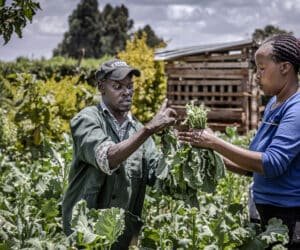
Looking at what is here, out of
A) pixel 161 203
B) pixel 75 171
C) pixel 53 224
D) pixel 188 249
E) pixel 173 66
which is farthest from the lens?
pixel 173 66

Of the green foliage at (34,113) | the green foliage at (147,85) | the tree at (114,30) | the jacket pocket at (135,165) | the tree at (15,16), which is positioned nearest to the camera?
the tree at (15,16)

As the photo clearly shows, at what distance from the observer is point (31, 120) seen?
8.29m

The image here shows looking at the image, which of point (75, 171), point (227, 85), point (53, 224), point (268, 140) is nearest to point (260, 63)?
point (268, 140)

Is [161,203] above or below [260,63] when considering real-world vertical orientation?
below

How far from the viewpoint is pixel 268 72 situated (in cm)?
352

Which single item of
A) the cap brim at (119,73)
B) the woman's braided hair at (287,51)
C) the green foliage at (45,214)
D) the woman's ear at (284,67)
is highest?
the woman's braided hair at (287,51)

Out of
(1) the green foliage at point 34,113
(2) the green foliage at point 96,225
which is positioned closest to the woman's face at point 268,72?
(2) the green foliage at point 96,225

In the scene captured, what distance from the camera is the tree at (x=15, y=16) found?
332cm

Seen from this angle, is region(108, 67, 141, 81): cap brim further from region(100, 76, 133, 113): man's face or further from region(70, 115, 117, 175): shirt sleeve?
region(70, 115, 117, 175): shirt sleeve

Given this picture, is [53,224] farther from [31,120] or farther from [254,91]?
[254,91]

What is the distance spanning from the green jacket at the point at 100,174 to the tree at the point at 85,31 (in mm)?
58741

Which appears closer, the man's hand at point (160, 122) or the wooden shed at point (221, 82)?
the man's hand at point (160, 122)

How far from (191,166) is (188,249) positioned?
45cm

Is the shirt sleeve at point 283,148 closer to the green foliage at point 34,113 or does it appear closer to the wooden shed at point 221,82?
the green foliage at point 34,113
